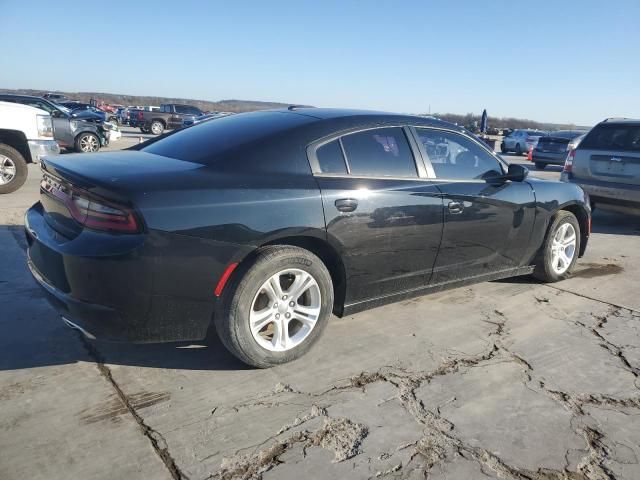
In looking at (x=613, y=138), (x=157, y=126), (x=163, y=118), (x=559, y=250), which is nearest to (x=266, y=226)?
(x=559, y=250)

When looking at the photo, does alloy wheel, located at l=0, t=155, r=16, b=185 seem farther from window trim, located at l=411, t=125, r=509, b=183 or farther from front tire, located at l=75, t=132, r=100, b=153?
window trim, located at l=411, t=125, r=509, b=183

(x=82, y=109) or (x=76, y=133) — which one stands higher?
(x=76, y=133)

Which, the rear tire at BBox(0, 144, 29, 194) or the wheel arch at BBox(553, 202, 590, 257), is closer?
the wheel arch at BBox(553, 202, 590, 257)

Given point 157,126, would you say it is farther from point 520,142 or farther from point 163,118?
point 520,142

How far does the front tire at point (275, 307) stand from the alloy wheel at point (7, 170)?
679cm

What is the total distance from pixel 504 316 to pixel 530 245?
2.70 feet

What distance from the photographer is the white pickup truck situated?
816 centimetres

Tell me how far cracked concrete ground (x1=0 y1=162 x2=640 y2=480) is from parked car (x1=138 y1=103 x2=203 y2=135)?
92.5 feet

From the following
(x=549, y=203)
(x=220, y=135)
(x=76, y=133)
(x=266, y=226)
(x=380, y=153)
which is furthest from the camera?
(x=76, y=133)

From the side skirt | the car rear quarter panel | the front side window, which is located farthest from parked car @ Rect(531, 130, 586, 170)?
the front side window

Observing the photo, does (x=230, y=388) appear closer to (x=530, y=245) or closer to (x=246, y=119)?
(x=246, y=119)

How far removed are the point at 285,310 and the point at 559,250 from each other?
10.4 feet

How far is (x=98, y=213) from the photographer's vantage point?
2746 millimetres

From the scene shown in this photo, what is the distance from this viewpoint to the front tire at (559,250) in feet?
16.2
